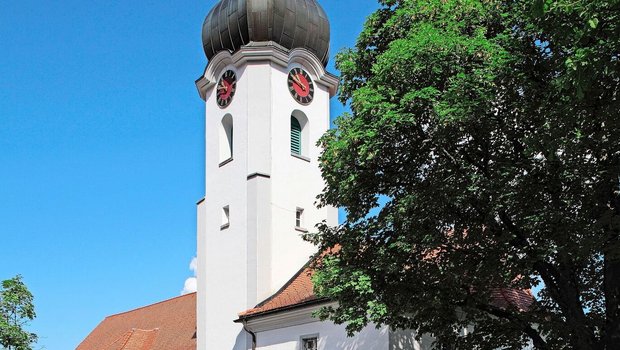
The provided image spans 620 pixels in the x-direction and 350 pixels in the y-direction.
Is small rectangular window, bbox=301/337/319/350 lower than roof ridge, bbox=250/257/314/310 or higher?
lower

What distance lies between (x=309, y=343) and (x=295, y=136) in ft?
28.1

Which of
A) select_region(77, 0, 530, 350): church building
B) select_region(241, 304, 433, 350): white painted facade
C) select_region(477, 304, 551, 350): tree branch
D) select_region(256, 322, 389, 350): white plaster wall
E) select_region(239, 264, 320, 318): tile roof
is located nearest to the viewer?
select_region(477, 304, 551, 350): tree branch

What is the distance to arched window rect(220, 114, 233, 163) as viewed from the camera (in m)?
28.5

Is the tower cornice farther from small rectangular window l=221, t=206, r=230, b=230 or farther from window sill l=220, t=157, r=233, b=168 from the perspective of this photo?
small rectangular window l=221, t=206, r=230, b=230

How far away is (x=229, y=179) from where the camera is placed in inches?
1085

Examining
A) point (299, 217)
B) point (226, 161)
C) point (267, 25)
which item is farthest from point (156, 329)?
point (267, 25)

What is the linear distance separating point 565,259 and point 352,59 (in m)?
5.90

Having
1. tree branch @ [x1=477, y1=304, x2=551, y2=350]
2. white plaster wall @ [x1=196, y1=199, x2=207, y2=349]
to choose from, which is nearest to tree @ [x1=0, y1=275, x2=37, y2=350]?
white plaster wall @ [x1=196, y1=199, x2=207, y2=349]

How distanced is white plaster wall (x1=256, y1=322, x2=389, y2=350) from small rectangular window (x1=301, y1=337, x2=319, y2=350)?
0.39 ft

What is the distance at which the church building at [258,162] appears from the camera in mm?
25719

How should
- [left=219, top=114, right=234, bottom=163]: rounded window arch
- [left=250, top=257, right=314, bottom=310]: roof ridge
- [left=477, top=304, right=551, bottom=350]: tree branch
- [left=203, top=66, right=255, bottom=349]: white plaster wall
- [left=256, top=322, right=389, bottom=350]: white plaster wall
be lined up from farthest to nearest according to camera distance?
[left=219, top=114, right=234, bottom=163]: rounded window arch → [left=203, top=66, right=255, bottom=349]: white plaster wall → [left=250, top=257, right=314, bottom=310]: roof ridge → [left=256, top=322, right=389, bottom=350]: white plaster wall → [left=477, top=304, right=551, bottom=350]: tree branch

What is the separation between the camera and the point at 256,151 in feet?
87.7

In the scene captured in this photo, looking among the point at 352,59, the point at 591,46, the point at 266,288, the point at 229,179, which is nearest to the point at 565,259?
the point at 591,46

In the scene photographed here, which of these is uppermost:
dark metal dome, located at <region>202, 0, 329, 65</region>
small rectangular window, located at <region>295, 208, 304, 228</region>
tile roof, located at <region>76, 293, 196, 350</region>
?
dark metal dome, located at <region>202, 0, 329, 65</region>
